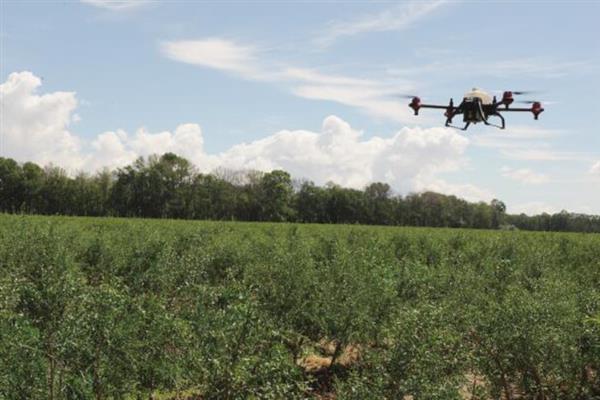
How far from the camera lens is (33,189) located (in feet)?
260

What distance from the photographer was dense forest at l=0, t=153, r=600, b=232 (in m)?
80.9

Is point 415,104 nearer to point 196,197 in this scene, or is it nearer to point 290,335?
point 290,335

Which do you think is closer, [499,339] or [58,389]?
[58,389]

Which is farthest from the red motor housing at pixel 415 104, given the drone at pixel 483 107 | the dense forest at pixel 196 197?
the dense forest at pixel 196 197

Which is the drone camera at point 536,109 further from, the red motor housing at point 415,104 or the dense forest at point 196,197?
the dense forest at point 196,197

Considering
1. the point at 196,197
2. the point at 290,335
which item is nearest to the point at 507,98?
the point at 290,335

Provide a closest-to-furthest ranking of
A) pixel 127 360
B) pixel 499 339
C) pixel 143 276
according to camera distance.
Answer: pixel 127 360 < pixel 499 339 < pixel 143 276

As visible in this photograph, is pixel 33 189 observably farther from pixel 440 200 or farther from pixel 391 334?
pixel 391 334

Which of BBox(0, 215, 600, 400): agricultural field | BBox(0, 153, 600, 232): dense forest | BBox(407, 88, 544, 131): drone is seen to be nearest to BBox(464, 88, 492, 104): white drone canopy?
BBox(407, 88, 544, 131): drone

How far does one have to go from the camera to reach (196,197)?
84750 mm

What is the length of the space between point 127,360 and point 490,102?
40.8ft

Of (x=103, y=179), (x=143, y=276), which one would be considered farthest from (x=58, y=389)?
(x=103, y=179)

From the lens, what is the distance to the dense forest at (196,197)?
3187 inches

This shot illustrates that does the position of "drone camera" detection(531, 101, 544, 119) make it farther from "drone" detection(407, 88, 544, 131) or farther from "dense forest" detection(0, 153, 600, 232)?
"dense forest" detection(0, 153, 600, 232)
